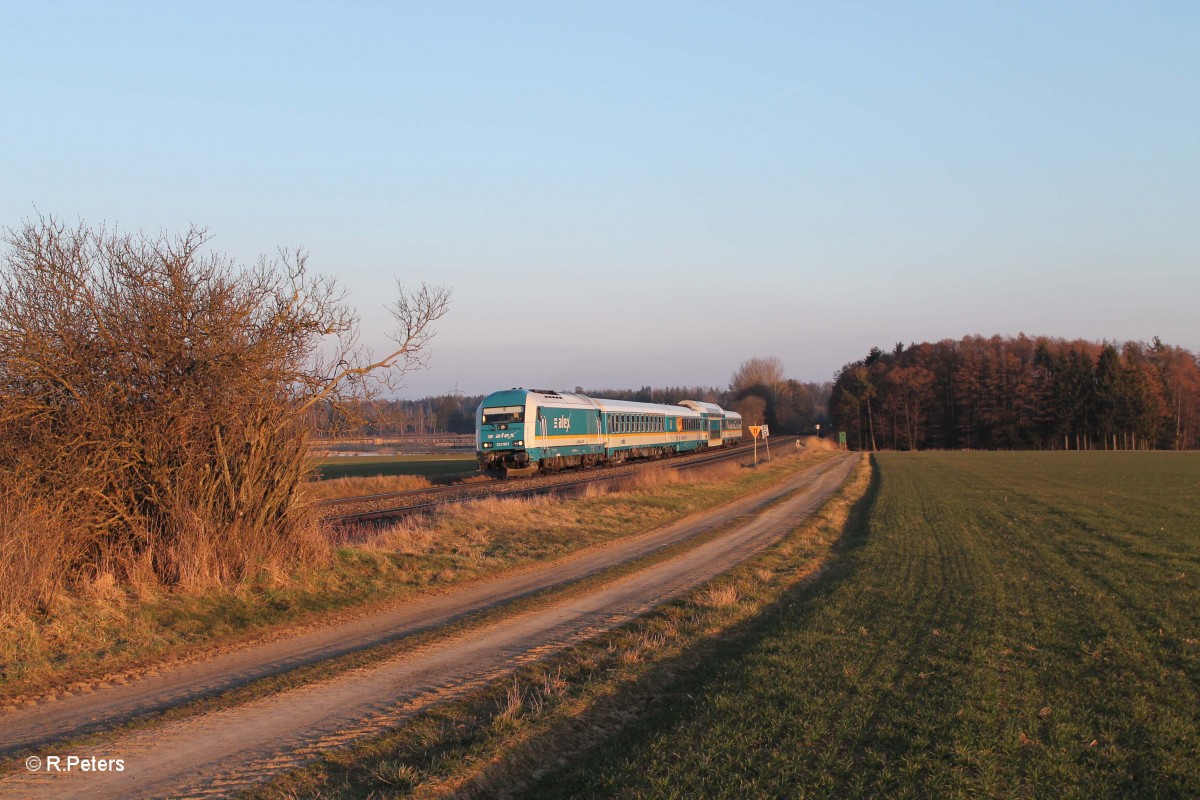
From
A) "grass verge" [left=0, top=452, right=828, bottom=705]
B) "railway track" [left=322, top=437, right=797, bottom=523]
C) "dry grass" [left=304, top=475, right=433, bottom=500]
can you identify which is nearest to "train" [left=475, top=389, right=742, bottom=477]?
"railway track" [left=322, top=437, right=797, bottom=523]

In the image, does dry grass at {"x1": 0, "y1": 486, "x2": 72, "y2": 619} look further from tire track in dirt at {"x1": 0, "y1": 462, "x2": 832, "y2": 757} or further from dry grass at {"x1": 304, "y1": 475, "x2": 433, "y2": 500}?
dry grass at {"x1": 304, "y1": 475, "x2": 433, "y2": 500}

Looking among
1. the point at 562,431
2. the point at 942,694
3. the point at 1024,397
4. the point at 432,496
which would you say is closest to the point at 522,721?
the point at 942,694

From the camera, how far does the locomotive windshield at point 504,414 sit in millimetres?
33812

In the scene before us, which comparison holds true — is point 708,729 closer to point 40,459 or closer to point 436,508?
point 40,459

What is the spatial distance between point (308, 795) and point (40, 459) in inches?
283

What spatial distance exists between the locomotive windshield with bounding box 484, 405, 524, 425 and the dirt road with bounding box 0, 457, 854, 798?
2091 cm

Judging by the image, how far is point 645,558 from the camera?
15805 millimetres

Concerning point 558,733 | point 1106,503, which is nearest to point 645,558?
point 558,733

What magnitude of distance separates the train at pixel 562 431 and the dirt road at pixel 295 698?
69.1ft

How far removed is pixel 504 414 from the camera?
3412 cm

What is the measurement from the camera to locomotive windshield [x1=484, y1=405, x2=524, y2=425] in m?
33.8

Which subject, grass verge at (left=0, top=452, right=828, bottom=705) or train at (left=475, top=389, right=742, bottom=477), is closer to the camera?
grass verge at (left=0, top=452, right=828, bottom=705)

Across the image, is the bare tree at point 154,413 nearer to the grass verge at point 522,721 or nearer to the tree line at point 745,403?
the grass verge at point 522,721

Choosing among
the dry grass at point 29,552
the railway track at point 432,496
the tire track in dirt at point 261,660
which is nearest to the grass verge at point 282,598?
the dry grass at point 29,552
